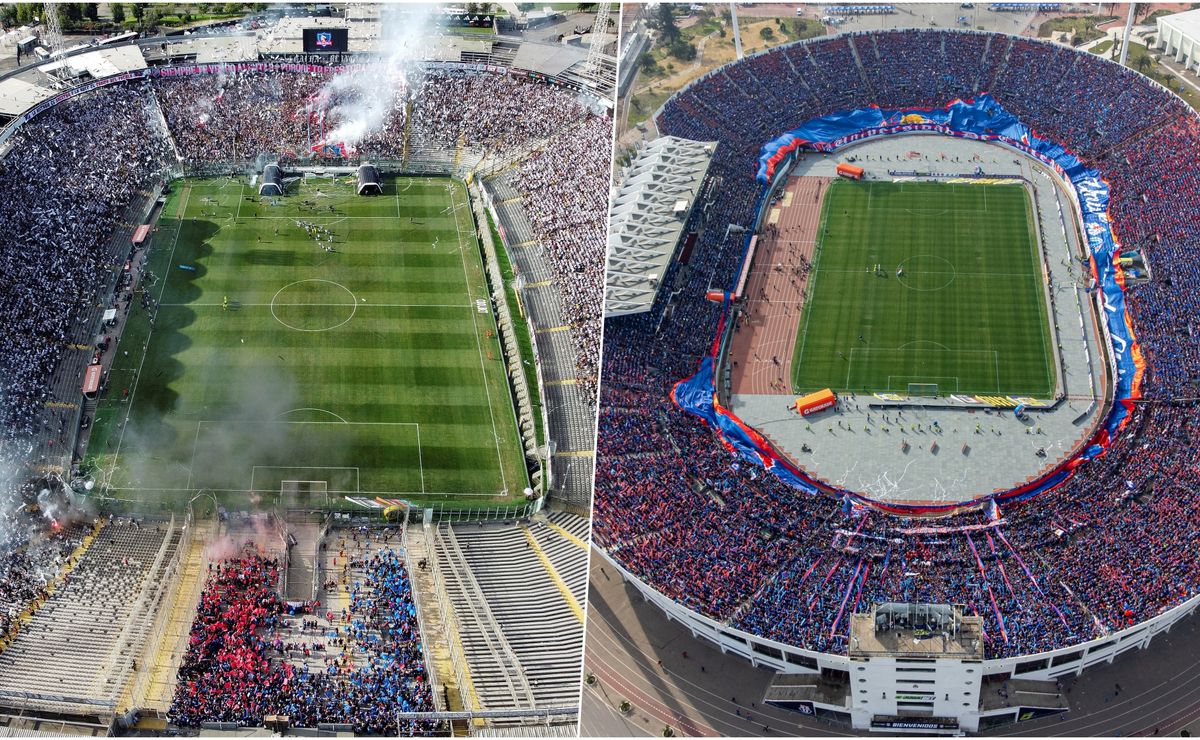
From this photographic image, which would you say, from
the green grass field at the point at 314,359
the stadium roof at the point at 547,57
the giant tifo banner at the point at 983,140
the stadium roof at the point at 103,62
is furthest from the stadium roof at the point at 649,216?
the stadium roof at the point at 103,62

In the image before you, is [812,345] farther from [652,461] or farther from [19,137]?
[19,137]

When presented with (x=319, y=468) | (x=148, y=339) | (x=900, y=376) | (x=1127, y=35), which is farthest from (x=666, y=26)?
(x=319, y=468)

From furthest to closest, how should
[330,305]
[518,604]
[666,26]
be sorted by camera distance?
[666,26]
[330,305]
[518,604]

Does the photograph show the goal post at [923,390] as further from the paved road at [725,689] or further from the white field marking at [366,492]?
the white field marking at [366,492]

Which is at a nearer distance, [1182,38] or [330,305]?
[330,305]

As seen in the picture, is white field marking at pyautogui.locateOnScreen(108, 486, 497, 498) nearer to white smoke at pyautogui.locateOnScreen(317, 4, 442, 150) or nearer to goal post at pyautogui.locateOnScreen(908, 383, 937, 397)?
goal post at pyautogui.locateOnScreen(908, 383, 937, 397)

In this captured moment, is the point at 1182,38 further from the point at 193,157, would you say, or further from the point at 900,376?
the point at 193,157

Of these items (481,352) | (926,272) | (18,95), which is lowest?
(481,352)
